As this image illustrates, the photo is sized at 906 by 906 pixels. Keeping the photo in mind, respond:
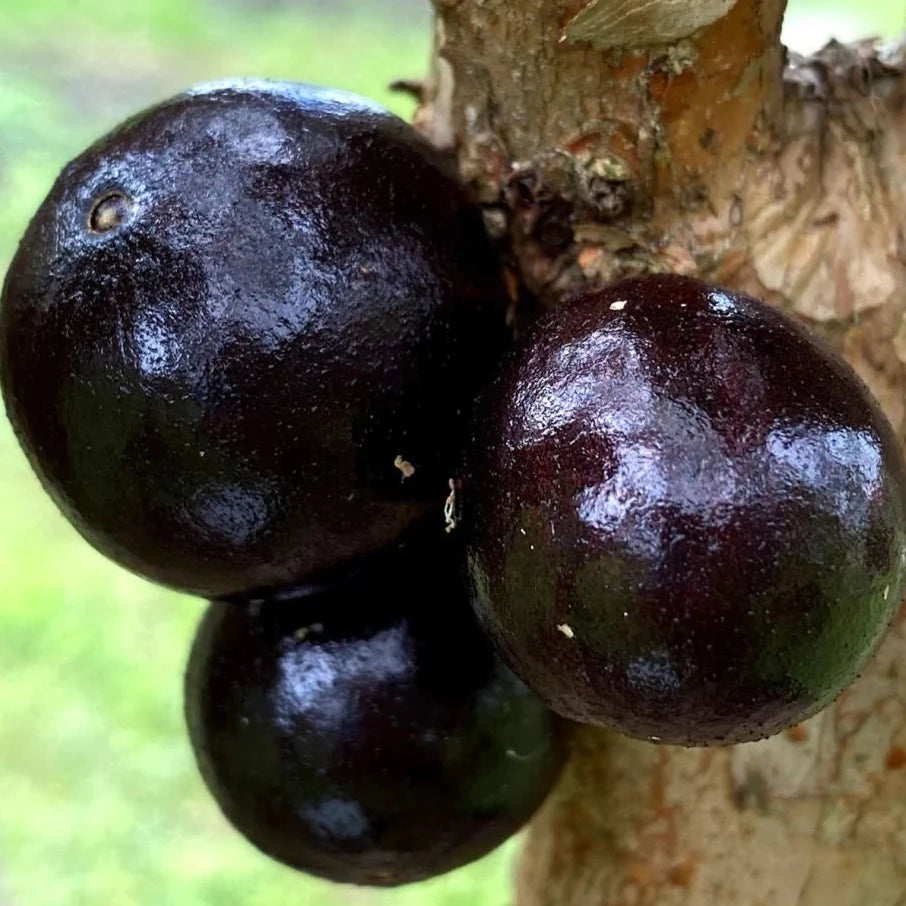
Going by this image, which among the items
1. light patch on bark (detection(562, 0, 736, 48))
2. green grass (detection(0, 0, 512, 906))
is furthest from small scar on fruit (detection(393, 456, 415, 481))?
green grass (detection(0, 0, 512, 906))

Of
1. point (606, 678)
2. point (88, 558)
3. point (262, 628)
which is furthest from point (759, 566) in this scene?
point (88, 558)

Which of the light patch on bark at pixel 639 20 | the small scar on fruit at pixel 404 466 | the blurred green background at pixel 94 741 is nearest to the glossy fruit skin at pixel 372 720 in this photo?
the small scar on fruit at pixel 404 466

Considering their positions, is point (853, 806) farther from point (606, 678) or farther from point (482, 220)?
point (482, 220)

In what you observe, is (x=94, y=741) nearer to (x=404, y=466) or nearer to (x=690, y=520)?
(x=404, y=466)

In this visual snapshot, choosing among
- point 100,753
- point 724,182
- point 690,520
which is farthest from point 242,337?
point 100,753

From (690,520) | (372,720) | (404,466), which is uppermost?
(404,466)

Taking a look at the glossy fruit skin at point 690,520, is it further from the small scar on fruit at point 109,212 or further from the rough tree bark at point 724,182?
the small scar on fruit at point 109,212

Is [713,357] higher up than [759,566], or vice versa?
[713,357]
